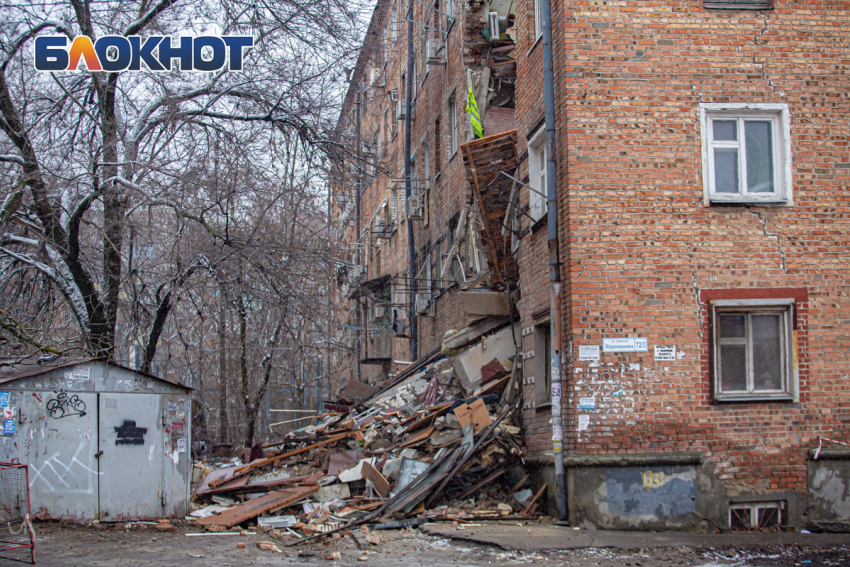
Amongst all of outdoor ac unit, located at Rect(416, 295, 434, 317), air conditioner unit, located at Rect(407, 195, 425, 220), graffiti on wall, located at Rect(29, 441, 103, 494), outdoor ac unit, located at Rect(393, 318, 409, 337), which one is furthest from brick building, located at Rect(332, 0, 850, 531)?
outdoor ac unit, located at Rect(393, 318, 409, 337)

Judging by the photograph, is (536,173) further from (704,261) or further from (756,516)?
(756,516)

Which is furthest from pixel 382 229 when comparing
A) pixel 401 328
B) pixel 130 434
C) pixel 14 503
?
pixel 14 503

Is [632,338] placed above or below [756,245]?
below

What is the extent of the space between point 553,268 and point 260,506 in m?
5.61

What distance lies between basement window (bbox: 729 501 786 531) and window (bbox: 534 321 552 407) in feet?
9.96

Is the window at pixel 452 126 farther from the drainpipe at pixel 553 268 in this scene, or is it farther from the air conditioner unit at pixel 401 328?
the drainpipe at pixel 553 268

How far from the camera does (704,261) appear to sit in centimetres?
1103

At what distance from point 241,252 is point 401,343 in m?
15.6

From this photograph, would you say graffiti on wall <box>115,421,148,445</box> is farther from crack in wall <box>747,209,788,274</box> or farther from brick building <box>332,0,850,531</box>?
crack in wall <box>747,209,788,274</box>

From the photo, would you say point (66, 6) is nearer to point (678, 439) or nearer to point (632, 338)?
point (632, 338)

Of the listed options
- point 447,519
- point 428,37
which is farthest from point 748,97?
point 428,37

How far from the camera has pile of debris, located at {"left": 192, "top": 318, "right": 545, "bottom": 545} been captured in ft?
37.8

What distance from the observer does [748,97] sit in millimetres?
11352

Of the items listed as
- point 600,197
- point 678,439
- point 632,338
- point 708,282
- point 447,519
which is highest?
point 600,197
